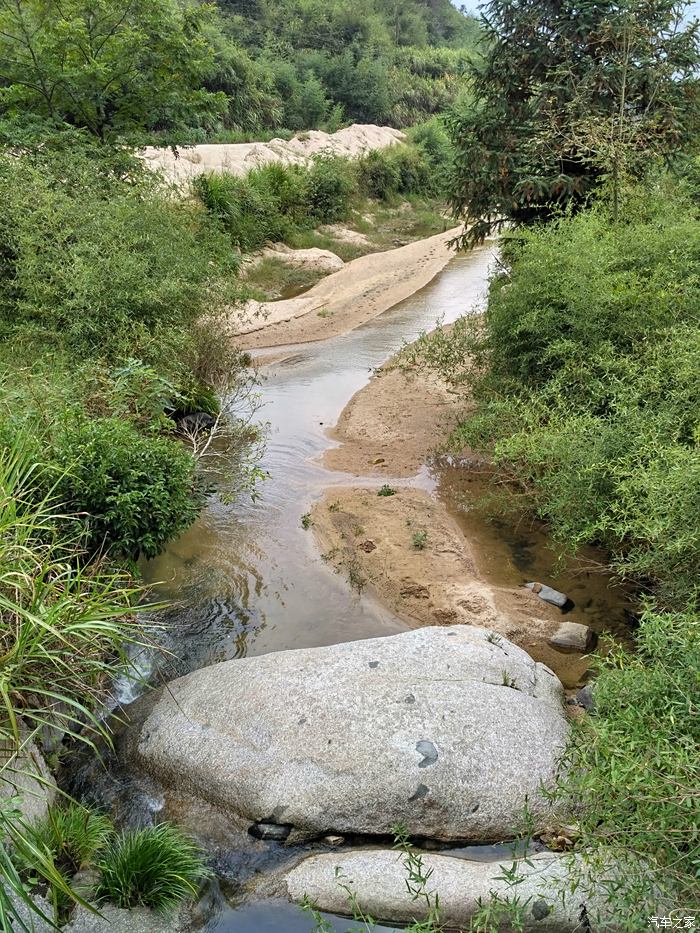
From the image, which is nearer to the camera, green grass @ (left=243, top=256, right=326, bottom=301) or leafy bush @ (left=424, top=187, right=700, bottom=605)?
leafy bush @ (left=424, top=187, right=700, bottom=605)

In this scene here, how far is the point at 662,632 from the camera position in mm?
3973

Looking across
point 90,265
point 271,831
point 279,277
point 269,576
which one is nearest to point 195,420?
point 90,265

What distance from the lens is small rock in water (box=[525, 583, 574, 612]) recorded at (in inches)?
286

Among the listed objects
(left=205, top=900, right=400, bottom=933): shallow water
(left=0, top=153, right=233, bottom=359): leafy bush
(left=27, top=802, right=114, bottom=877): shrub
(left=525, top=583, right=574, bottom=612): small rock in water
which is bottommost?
(left=205, top=900, right=400, bottom=933): shallow water

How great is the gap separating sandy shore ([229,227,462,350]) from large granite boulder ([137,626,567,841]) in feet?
27.1

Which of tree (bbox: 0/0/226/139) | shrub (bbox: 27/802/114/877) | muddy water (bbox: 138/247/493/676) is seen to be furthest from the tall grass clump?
tree (bbox: 0/0/226/139)

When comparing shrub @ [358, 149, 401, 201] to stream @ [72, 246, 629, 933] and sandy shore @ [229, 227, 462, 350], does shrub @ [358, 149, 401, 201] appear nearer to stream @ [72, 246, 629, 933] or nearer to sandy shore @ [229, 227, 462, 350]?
sandy shore @ [229, 227, 462, 350]

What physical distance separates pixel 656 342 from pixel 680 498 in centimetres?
321

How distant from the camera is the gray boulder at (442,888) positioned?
12.7ft

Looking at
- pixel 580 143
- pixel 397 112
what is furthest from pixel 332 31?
pixel 580 143

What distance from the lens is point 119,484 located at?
5781 mm

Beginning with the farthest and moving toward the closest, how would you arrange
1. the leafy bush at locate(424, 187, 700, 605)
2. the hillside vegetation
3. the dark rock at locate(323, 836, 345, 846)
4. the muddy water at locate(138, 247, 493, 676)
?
the hillside vegetation, the muddy water at locate(138, 247, 493, 676), the leafy bush at locate(424, 187, 700, 605), the dark rock at locate(323, 836, 345, 846)

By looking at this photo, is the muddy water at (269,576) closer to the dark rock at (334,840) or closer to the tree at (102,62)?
the dark rock at (334,840)

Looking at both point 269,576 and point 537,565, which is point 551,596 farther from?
point 269,576
